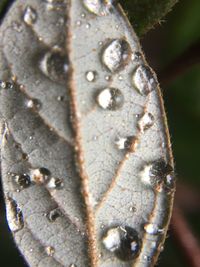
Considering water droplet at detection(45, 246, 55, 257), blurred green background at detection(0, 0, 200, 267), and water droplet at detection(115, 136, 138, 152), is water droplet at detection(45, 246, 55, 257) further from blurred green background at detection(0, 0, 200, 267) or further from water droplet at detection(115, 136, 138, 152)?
blurred green background at detection(0, 0, 200, 267)

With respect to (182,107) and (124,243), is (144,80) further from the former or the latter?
(182,107)

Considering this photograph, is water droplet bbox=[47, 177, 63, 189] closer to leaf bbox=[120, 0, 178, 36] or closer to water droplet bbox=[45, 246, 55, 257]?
water droplet bbox=[45, 246, 55, 257]

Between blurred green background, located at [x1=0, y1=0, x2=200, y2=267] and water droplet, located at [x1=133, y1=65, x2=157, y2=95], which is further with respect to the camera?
blurred green background, located at [x1=0, y1=0, x2=200, y2=267]

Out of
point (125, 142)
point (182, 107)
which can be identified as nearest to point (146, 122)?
point (125, 142)

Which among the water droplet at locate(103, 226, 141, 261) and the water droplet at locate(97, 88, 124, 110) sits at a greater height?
the water droplet at locate(97, 88, 124, 110)

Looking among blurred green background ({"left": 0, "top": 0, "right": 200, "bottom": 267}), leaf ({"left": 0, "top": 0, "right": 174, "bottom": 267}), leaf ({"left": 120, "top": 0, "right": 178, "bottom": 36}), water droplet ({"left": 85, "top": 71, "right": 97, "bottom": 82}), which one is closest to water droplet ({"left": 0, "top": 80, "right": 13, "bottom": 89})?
leaf ({"left": 0, "top": 0, "right": 174, "bottom": 267})

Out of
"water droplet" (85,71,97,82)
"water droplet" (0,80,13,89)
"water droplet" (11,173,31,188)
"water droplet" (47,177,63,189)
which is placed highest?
"water droplet" (0,80,13,89)
